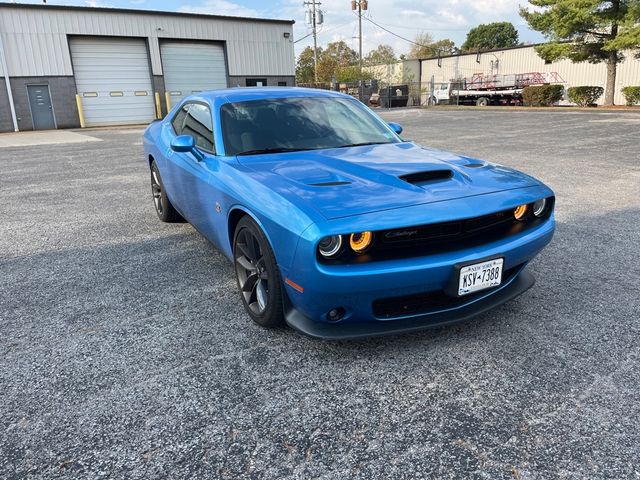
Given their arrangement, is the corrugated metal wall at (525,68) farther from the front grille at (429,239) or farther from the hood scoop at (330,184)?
the hood scoop at (330,184)

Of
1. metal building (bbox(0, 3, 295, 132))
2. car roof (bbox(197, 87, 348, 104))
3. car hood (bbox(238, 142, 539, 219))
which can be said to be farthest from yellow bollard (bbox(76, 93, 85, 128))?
car hood (bbox(238, 142, 539, 219))

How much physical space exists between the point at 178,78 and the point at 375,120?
25085 millimetres

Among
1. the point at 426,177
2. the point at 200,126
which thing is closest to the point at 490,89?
the point at 200,126

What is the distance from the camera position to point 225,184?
300 centimetres

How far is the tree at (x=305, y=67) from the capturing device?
5946 centimetres

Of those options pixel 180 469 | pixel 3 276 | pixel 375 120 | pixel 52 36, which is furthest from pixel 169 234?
pixel 52 36

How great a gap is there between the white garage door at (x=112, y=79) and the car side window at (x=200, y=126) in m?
23.0

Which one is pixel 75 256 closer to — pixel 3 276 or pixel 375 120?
pixel 3 276

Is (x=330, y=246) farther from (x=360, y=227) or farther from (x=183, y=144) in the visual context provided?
(x=183, y=144)

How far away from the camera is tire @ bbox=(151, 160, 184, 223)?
5039mm

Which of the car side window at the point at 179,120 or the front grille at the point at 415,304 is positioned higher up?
the car side window at the point at 179,120

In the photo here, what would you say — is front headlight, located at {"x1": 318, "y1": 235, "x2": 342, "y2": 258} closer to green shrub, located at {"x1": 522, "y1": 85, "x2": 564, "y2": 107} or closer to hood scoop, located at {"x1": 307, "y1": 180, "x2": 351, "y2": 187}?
hood scoop, located at {"x1": 307, "y1": 180, "x2": 351, "y2": 187}

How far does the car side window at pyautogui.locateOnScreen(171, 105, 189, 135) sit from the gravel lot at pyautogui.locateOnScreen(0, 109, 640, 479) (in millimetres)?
1217

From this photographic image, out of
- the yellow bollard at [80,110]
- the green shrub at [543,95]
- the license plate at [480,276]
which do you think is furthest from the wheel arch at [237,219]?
the green shrub at [543,95]
